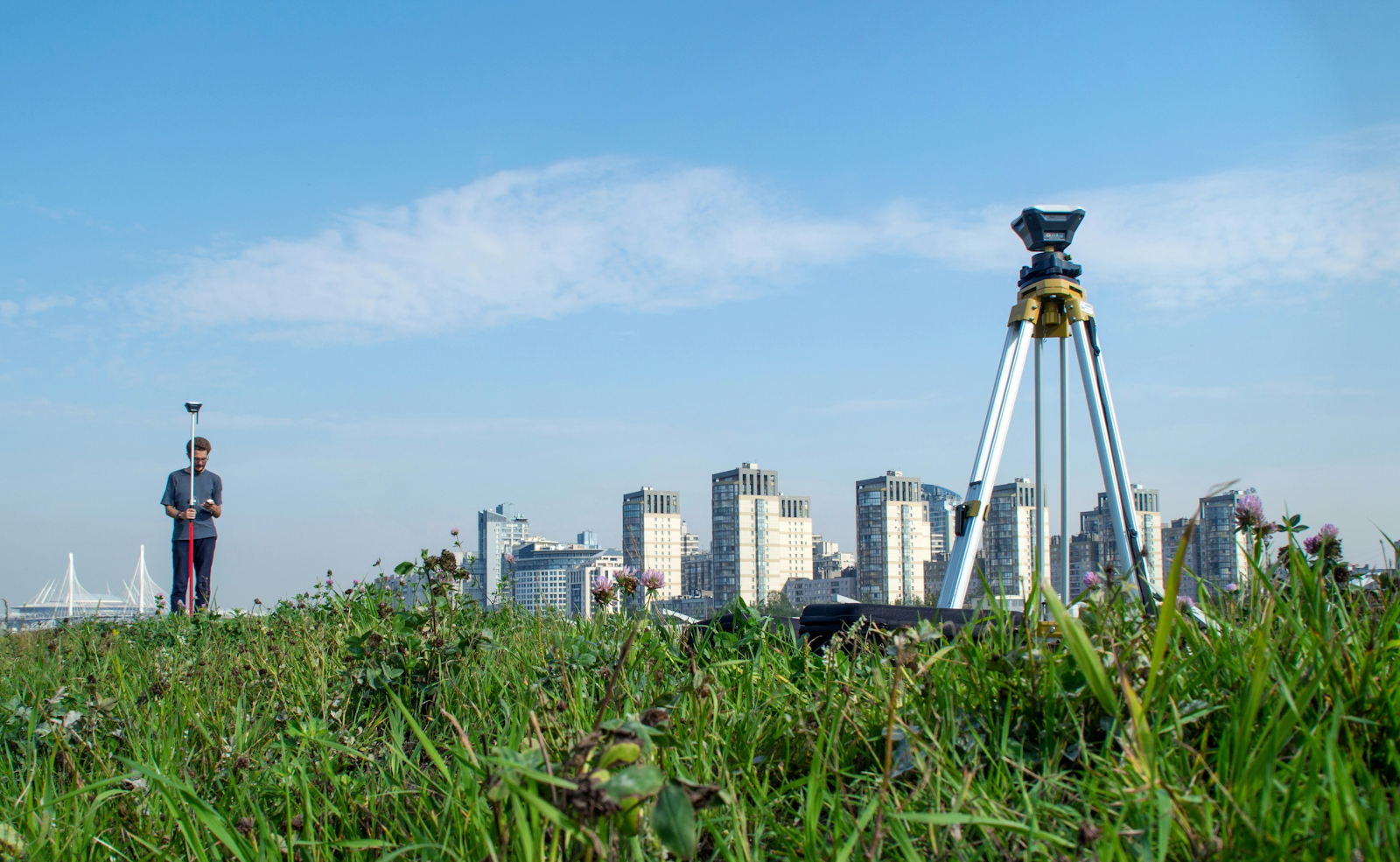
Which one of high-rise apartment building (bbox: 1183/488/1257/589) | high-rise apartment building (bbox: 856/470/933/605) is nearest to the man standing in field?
high-rise apartment building (bbox: 1183/488/1257/589)

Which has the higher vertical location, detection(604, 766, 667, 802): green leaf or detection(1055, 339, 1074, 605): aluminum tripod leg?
detection(1055, 339, 1074, 605): aluminum tripod leg

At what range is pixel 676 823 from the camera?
36.3 inches

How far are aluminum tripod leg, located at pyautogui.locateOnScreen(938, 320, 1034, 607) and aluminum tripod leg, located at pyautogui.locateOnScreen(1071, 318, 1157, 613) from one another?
27cm

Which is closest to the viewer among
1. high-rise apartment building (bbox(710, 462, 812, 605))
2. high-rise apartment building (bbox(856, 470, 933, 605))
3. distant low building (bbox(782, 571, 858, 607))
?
distant low building (bbox(782, 571, 858, 607))

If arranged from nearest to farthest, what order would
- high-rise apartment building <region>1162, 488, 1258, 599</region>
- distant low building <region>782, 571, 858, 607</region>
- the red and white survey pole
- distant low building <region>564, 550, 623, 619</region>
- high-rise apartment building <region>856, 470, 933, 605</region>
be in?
high-rise apartment building <region>1162, 488, 1258, 599</region> → distant low building <region>564, 550, 623, 619</region> → the red and white survey pole → distant low building <region>782, 571, 858, 607</region> → high-rise apartment building <region>856, 470, 933, 605</region>

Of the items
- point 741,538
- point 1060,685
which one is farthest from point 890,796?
point 741,538

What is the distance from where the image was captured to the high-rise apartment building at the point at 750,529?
56156mm

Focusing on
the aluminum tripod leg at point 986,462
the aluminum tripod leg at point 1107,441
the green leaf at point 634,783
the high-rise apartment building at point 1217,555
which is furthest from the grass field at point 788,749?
the aluminum tripod leg at point 1107,441

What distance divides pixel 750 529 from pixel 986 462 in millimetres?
54843

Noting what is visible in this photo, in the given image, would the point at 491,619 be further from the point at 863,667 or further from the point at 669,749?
the point at 669,749

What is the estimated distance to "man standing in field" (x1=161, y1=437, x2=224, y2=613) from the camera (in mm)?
8289

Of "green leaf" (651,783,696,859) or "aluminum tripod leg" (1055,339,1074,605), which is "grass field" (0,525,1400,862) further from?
"aluminum tripod leg" (1055,339,1074,605)

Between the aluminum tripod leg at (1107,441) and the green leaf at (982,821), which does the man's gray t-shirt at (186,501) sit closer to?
the aluminum tripod leg at (1107,441)

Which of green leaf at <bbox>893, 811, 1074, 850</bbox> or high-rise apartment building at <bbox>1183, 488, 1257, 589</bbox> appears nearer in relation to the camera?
green leaf at <bbox>893, 811, 1074, 850</bbox>
